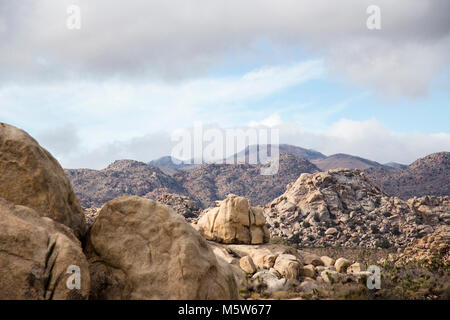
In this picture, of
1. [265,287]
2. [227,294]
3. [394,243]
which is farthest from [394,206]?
[227,294]

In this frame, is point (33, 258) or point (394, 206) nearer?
point (33, 258)

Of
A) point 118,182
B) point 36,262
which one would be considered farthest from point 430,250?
point 118,182

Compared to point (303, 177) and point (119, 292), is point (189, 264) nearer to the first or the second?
point (119, 292)

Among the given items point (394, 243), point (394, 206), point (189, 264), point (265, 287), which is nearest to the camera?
point (189, 264)

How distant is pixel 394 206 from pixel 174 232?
61122 mm

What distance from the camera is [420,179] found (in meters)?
116

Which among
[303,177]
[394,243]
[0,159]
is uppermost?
[0,159]

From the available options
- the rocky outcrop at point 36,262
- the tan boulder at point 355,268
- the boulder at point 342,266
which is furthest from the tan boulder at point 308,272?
the rocky outcrop at point 36,262

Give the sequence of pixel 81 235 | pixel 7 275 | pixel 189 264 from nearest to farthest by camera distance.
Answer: pixel 7 275
pixel 189 264
pixel 81 235

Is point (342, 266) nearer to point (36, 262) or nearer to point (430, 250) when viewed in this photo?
point (430, 250)

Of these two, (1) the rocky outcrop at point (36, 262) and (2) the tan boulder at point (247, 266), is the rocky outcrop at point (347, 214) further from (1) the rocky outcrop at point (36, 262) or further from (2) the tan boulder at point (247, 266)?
(1) the rocky outcrop at point (36, 262)

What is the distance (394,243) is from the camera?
55469mm

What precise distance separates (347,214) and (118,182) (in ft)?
230

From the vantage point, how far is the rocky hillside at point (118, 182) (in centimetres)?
10789
